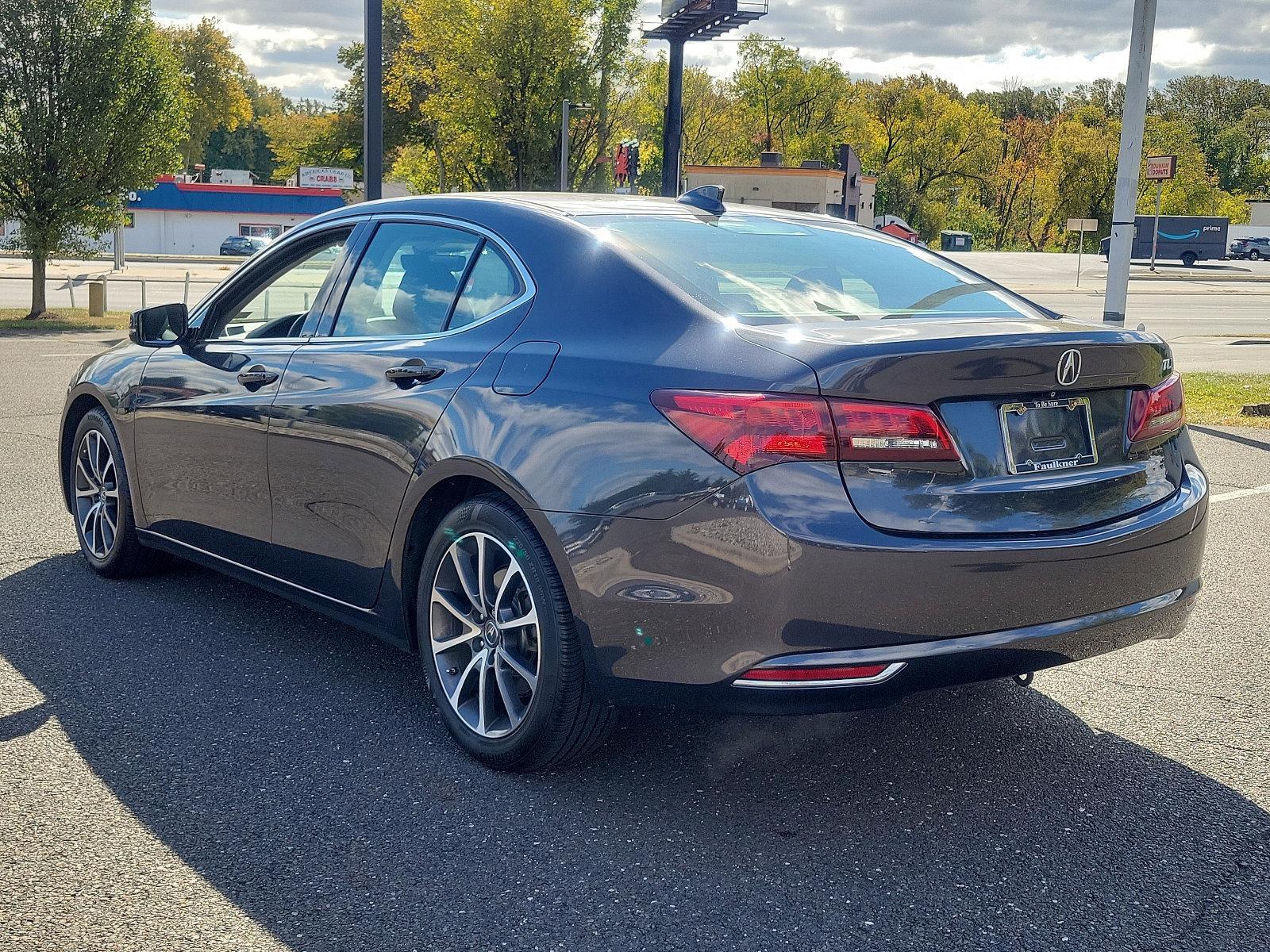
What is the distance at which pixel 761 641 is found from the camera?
3.03 metres

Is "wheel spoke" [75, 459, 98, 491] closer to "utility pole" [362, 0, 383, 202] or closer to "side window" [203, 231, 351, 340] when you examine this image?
"side window" [203, 231, 351, 340]

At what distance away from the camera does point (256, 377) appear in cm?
448

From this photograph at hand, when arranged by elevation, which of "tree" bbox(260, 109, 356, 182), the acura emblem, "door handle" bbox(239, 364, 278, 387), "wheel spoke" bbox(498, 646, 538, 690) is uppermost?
"tree" bbox(260, 109, 356, 182)

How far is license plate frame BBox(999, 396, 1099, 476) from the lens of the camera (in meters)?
3.19

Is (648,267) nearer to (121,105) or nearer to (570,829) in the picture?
(570,829)

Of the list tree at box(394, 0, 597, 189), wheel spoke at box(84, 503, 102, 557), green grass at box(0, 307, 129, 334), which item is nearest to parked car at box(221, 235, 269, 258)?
tree at box(394, 0, 597, 189)

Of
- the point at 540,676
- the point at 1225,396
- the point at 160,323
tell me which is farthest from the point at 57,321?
the point at 540,676

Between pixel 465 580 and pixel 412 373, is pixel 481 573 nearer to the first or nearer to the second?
pixel 465 580

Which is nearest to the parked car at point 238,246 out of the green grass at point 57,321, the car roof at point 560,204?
the green grass at point 57,321

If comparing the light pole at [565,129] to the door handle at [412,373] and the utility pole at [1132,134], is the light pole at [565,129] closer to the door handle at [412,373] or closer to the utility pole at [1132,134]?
the utility pole at [1132,134]

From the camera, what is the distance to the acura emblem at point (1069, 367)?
3275 millimetres

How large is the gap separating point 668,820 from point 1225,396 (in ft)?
38.9

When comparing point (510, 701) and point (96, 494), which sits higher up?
point (96, 494)

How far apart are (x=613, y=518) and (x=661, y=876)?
833 millimetres
